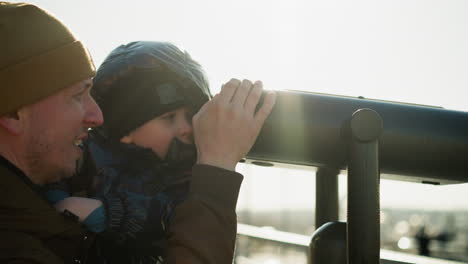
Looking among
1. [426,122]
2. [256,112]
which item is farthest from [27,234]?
[426,122]

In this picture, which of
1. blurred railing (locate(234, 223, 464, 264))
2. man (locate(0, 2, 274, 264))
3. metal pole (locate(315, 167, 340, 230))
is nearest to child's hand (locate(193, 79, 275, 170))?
man (locate(0, 2, 274, 264))

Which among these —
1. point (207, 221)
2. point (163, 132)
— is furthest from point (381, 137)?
point (163, 132)

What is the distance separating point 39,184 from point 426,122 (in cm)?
97

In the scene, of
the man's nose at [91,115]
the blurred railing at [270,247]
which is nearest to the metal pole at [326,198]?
the man's nose at [91,115]

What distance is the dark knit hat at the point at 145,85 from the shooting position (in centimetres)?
163

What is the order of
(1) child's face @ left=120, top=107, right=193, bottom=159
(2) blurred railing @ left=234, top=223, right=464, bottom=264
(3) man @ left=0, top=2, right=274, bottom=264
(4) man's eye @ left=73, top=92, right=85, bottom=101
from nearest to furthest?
(3) man @ left=0, top=2, right=274, bottom=264 → (4) man's eye @ left=73, top=92, right=85, bottom=101 → (1) child's face @ left=120, top=107, right=193, bottom=159 → (2) blurred railing @ left=234, top=223, right=464, bottom=264

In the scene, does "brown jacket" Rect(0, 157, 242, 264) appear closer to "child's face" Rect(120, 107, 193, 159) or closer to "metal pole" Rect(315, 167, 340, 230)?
"child's face" Rect(120, 107, 193, 159)

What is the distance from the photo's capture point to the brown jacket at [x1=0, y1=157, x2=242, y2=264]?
112cm

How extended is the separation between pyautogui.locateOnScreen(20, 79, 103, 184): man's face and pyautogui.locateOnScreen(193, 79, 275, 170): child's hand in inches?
11.8

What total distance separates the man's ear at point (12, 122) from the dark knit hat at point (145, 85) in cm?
42

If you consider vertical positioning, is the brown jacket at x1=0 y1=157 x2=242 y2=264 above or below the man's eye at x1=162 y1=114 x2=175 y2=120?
below

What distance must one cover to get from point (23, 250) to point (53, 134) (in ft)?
1.04

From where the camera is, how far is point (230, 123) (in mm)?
1306

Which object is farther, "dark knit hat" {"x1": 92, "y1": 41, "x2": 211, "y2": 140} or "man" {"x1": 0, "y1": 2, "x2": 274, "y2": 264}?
"dark knit hat" {"x1": 92, "y1": 41, "x2": 211, "y2": 140}
